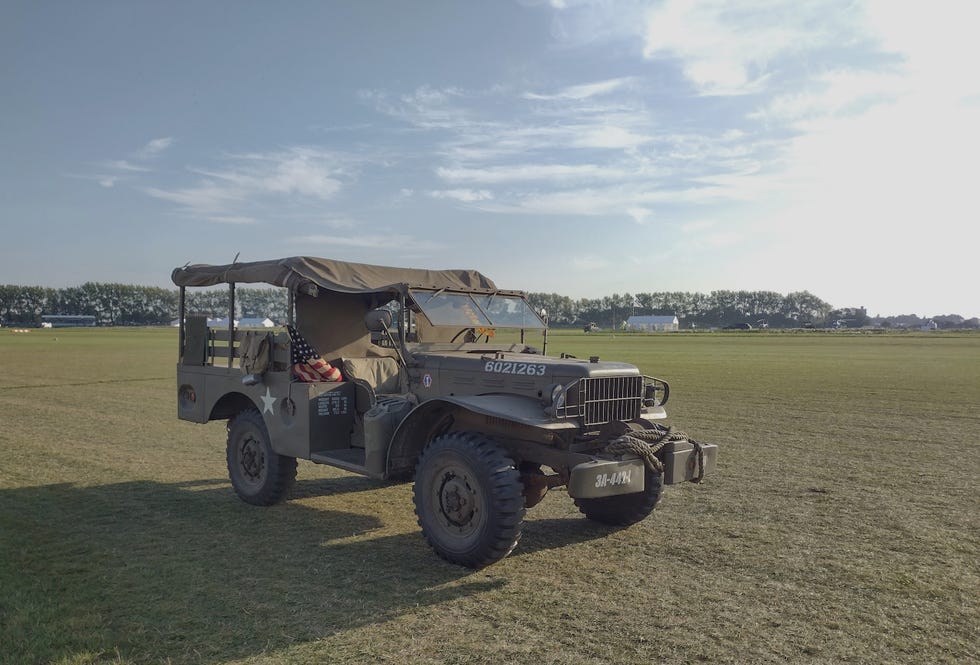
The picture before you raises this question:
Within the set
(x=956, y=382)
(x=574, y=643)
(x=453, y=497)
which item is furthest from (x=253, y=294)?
(x=956, y=382)

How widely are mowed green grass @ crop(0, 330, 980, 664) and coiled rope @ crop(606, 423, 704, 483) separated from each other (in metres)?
0.86

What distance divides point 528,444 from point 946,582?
3.51 m

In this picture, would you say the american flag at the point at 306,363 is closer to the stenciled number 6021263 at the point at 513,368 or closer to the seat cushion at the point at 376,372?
the seat cushion at the point at 376,372

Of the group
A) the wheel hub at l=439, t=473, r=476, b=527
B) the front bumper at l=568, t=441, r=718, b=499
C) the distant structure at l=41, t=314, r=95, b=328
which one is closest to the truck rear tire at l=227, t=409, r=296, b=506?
the wheel hub at l=439, t=473, r=476, b=527

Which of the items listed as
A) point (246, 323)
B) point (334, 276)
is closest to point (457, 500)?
point (334, 276)

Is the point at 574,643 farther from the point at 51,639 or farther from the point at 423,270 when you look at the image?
the point at 423,270

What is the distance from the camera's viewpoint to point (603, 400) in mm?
6465

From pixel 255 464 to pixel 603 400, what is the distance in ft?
14.2

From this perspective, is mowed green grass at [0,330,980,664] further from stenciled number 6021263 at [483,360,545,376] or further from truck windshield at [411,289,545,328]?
truck windshield at [411,289,545,328]

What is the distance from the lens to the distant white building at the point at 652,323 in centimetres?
14425

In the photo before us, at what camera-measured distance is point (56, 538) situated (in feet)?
22.6

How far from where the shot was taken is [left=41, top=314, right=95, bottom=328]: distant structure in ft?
465

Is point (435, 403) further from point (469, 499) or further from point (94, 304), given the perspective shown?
point (94, 304)

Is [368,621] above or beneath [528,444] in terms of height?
beneath
